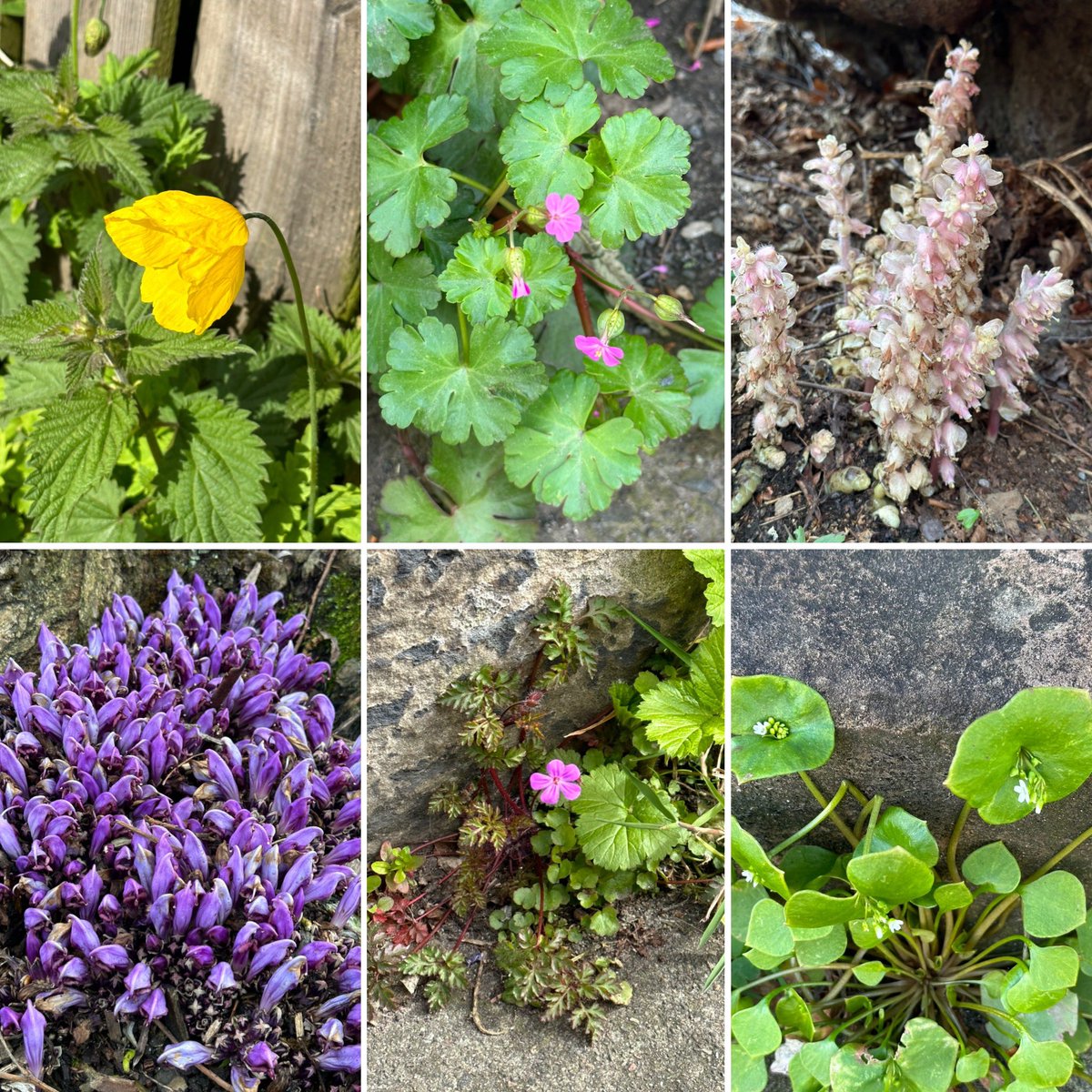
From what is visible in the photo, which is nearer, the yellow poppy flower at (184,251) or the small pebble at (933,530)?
the yellow poppy flower at (184,251)

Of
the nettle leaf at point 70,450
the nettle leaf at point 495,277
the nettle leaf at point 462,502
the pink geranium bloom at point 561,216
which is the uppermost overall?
the pink geranium bloom at point 561,216

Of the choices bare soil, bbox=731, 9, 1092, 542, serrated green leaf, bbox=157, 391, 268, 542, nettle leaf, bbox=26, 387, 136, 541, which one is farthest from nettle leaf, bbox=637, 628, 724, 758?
nettle leaf, bbox=26, 387, 136, 541

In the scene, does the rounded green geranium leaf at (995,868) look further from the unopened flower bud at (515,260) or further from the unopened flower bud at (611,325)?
the unopened flower bud at (515,260)

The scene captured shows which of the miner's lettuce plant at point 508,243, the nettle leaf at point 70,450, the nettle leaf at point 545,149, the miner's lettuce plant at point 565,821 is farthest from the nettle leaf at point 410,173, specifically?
the miner's lettuce plant at point 565,821

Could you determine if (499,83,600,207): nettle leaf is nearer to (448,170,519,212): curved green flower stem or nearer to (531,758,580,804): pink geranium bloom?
(448,170,519,212): curved green flower stem

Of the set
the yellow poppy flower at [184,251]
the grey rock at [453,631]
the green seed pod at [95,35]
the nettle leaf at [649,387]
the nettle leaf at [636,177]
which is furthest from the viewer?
the green seed pod at [95,35]

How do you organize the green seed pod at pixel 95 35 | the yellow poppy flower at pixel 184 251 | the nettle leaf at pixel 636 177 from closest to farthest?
the yellow poppy flower at pixel 184 251
the nettle leaf at pixel 636 177
the green seed pod at pixel 95 35
